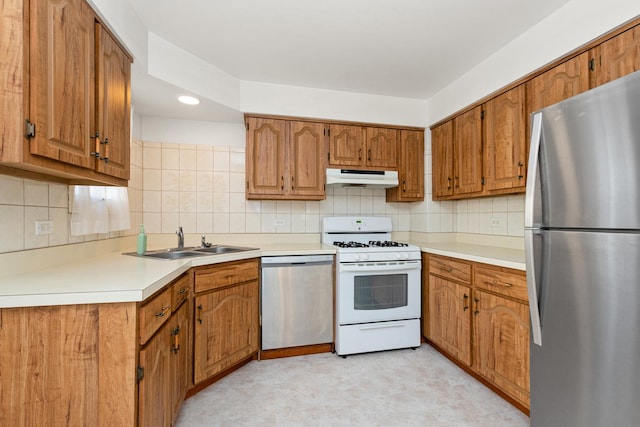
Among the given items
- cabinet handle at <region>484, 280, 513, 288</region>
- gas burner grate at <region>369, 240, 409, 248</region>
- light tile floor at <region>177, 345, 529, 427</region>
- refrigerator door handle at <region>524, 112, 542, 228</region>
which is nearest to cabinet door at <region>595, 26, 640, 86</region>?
refrigerator door handle at <region>524, 112, 542, 228</region>

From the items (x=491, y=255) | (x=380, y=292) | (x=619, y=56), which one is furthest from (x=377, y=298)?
(x=619, y=56)

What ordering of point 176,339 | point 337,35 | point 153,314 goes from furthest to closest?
point 337,35, point 176,339, point 153,314

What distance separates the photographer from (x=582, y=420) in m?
1.15

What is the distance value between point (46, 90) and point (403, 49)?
6.75ft

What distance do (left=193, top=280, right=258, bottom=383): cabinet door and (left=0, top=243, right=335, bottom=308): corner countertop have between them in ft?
1.27

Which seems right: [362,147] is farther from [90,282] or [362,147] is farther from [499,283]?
[90,282]

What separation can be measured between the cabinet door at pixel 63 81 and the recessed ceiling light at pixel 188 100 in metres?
0.91

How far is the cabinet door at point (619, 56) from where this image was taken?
140cm

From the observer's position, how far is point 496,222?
104 inches

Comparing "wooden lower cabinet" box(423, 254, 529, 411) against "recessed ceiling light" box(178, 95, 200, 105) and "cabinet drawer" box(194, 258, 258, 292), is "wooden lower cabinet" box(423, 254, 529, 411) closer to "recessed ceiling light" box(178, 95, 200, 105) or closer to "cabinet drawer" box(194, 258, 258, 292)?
"cabinet drawer" box(194, 258, 258, 292)

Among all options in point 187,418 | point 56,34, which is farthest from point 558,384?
point 56,34

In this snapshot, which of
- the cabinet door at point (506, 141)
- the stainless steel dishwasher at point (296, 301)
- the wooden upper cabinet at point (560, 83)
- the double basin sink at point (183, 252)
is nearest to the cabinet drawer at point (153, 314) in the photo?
the double basin sink at point (183, 252)

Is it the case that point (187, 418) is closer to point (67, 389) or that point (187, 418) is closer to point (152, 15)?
point (67, 389)

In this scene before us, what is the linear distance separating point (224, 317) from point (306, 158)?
1521mm
